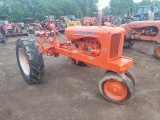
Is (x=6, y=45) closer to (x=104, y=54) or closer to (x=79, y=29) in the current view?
(x=79, y=29)

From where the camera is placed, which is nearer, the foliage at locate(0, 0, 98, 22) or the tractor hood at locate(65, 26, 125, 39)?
the tractor hood at locate(65, 26, 125, 39)

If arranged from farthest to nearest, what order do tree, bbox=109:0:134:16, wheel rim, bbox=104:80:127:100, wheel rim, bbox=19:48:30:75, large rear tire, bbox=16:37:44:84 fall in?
tree, bbox=109:0:134:16, wheel rim, bbox=19:48:30:75, large rear tire, bbox=16:37:44:84, wheel rim, bbox=104:80:127:100

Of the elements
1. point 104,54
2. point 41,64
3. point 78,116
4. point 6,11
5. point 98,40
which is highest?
point 6,11

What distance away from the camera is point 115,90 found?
3174mm

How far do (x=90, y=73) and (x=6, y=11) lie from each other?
17.7m

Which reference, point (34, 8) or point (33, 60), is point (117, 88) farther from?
point (34, 8)

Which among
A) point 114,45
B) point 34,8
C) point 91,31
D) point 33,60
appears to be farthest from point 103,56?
point 34,8

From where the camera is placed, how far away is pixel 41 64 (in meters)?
3.73

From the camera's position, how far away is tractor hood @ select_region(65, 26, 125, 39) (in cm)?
313

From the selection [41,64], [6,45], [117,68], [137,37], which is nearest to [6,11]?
[6,45]

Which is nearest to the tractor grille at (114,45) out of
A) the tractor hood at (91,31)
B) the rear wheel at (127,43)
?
the tractor hood at (91,31)

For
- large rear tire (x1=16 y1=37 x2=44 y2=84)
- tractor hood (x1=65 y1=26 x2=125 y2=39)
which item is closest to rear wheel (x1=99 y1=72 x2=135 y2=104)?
tractor hood (x1=65 y1=26 x2=125 y2=39)

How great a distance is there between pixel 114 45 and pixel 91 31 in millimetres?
567

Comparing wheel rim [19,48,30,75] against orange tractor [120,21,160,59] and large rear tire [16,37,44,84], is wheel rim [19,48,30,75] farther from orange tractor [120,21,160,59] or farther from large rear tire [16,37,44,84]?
orange tractor [120,21,160,59]
